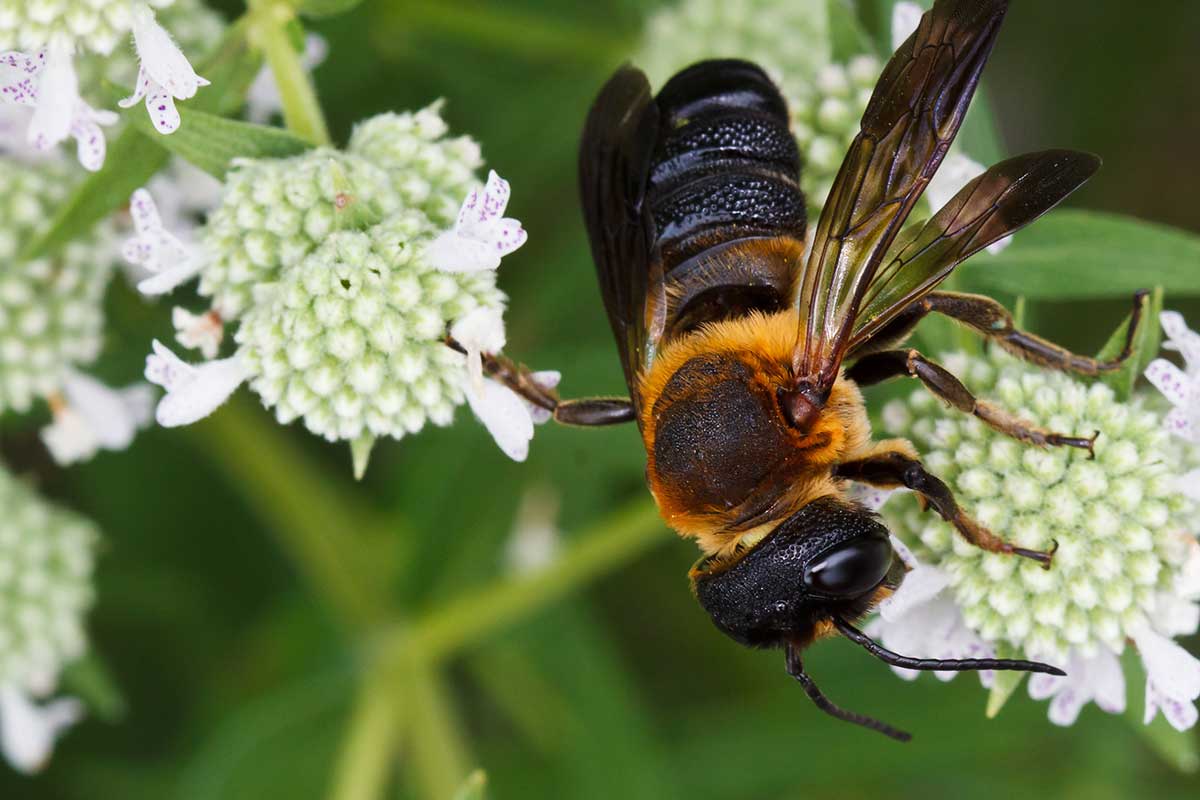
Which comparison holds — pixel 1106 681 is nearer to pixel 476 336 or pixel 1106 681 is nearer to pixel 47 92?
pixel 476 336

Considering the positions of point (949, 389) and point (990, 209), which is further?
point (949, 389)

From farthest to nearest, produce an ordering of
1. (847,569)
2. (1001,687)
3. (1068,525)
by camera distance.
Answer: (1068,525), (1001,687), (847,569)

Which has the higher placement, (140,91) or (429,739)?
(140,91)

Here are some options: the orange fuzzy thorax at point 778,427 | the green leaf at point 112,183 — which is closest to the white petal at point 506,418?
the orange fuzzy thorax at point 778,427

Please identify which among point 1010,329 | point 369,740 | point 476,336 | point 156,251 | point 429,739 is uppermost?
point 156,251

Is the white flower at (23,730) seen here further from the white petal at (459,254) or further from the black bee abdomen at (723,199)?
the black bee abdomen at (723,199)

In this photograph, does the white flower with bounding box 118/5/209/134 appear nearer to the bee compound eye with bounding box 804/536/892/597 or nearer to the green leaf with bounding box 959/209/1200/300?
the bee compound eye with bounding box 804/536/892/597

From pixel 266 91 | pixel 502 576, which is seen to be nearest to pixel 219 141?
pixel 266 91
